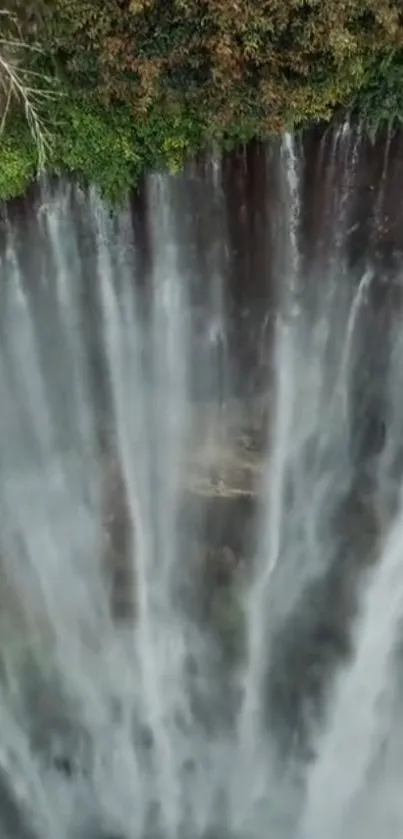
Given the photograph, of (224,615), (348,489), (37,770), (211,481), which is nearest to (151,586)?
(224,615)

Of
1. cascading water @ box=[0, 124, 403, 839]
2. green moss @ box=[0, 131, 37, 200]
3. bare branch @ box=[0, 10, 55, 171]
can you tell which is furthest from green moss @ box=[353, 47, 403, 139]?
green moss @ box=[0, 131, 37, 200]

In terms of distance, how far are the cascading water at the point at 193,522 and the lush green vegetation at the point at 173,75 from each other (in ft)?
1.06

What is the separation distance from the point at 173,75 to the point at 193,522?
3559 mm

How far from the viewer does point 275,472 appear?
688 centimetres

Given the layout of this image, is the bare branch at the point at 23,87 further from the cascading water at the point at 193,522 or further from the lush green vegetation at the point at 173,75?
the cascading water at the point at 193,522

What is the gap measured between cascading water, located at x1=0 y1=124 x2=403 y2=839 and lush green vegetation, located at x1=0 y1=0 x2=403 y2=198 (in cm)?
32

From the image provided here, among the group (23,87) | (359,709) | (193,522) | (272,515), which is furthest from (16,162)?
(359,709)

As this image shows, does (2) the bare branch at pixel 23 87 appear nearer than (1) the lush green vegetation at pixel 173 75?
No

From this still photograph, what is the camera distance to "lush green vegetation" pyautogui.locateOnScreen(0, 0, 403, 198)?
15.1ft

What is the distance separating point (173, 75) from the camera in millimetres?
4898

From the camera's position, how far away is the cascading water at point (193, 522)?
6.00 m

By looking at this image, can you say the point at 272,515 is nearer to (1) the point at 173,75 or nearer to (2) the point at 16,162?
(2) the point at 16,162

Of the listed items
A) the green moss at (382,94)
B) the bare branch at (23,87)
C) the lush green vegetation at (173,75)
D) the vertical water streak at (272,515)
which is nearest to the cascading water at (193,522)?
the vertical water streak at (272,515)

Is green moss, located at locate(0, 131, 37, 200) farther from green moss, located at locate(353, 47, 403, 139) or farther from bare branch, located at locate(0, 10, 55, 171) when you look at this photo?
green moss, located at locate(353, 47, 403, 139)
